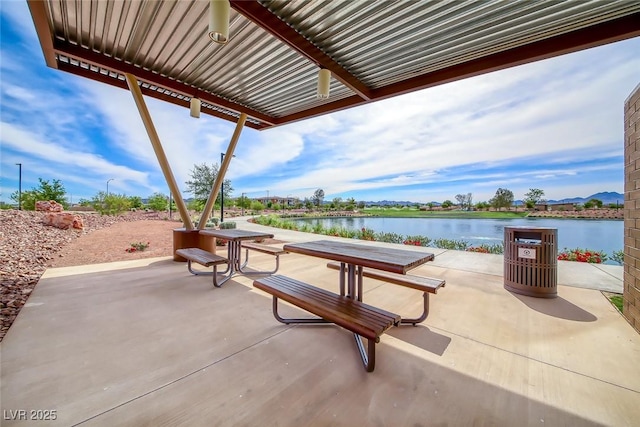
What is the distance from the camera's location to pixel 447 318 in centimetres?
248

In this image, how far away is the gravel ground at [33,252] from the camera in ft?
9.79

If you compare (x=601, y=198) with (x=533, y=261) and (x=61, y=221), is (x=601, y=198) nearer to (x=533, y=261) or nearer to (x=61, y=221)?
(x=533, y=261)

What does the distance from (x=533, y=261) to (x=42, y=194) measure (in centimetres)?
2007

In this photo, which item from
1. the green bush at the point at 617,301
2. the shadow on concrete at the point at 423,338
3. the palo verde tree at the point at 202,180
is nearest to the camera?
the shadow on concrete at the point at 423,338

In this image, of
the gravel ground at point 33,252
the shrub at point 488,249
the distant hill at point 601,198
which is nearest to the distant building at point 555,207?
the distant hill at point 601,198

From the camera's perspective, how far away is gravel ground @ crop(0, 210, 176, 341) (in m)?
2.99

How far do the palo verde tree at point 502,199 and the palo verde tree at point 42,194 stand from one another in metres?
23.9

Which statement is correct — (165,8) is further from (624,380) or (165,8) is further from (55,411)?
(624,380)

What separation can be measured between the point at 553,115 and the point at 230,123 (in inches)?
467

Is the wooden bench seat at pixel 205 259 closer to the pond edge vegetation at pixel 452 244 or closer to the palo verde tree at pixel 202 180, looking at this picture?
the pond edge vegetation at pixel 452 244

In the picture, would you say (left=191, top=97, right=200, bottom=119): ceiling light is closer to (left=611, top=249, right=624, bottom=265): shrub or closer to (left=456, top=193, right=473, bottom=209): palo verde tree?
(left=611, top=249, right=624, bottom=265): shrub

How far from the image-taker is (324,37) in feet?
9.03

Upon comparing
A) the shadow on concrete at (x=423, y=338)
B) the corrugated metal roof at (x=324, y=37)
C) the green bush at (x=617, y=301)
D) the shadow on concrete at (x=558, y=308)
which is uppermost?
the corrugated metal roof at (x=324, y=37)

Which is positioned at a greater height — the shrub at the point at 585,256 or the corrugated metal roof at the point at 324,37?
the corrugated metal roof at the point at 324,37
